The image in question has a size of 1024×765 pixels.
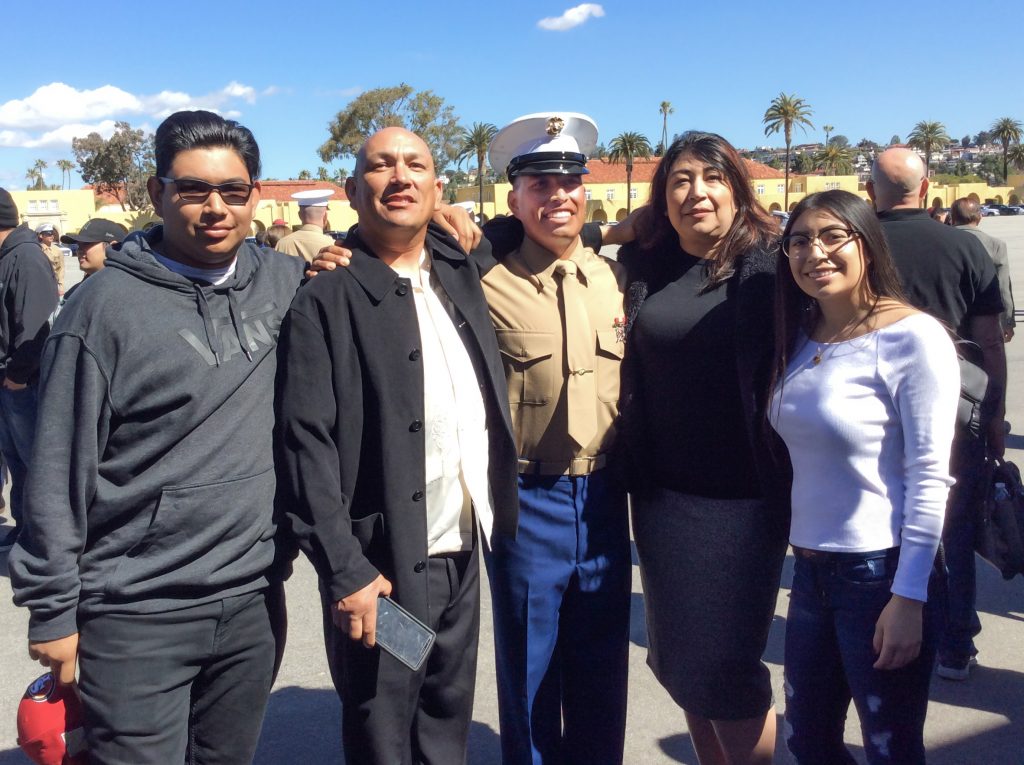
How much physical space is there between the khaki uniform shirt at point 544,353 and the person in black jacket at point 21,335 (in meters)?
3.48

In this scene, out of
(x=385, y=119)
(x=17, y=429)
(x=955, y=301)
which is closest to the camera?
(x=955, y=301)

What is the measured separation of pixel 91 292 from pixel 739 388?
5.63 ft

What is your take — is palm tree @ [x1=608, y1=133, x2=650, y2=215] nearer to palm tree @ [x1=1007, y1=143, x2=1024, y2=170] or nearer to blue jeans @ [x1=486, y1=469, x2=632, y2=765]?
palm tree @ [x1=1007, y1=143, x2=1024, y2=170]

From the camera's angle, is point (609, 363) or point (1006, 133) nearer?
point (609, 363)

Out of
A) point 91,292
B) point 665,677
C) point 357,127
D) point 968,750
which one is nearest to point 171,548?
point 91,292

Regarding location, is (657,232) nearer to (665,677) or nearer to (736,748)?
(665,677)

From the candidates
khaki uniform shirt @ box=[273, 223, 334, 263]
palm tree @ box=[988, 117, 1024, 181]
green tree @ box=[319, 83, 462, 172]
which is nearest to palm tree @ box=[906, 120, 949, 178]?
palm tree @ box=[988, 117, 1024, 181]

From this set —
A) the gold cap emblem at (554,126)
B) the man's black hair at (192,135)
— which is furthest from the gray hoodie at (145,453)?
the gold cap emblem at (554,126)

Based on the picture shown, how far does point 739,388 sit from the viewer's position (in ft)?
7.95

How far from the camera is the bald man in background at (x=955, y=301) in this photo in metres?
3.36

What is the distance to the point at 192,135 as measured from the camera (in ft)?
6.76

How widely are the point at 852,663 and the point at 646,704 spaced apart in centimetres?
146

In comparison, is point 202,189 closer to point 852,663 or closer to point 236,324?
point 236,324

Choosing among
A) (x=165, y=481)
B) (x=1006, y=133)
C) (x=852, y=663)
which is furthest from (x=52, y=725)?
(x=1006, y=133)
